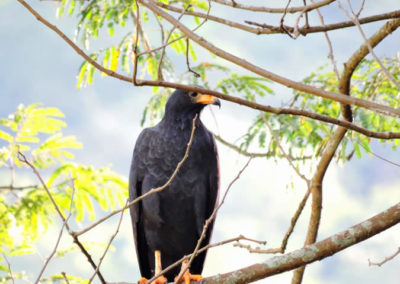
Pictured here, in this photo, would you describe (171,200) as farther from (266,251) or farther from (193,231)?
(266,251)

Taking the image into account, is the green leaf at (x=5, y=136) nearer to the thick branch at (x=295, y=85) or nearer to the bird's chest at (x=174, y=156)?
the bird's chest at (x=174, y=156)

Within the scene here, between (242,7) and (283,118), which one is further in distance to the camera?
(283,118)

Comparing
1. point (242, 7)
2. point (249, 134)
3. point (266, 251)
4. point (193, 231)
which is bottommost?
point (266, 251)

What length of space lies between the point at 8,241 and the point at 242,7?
15.7 ft

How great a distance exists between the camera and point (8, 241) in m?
7.22

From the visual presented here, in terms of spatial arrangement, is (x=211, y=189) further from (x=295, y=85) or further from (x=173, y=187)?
(x=295, y=85)

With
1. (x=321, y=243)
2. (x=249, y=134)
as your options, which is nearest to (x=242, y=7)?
(x=321, y=243)

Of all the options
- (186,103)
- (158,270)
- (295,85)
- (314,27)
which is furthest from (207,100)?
(295,85)

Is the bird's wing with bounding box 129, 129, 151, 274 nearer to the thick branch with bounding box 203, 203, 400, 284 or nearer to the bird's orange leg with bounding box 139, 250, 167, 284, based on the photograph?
the bird's orange leg with bounding box 139, 250, 167, 284

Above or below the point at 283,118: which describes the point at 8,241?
below

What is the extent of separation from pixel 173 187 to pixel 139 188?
42 centimetres

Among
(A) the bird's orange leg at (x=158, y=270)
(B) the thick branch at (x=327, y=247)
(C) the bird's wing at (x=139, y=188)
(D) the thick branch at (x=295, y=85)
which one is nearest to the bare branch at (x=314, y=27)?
(D) the thick branch at (x=295, y=85)

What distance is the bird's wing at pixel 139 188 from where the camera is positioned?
4.96 meters

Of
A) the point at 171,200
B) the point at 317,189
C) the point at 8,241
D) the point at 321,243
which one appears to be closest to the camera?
the point at 321,243
